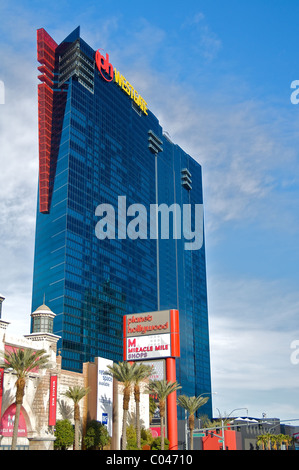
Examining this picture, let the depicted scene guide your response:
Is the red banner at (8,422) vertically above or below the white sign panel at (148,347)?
below

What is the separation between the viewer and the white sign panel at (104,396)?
74062mm

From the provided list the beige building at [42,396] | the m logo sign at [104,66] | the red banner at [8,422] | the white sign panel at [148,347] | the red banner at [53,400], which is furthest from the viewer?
the m logo sign at [104,66]

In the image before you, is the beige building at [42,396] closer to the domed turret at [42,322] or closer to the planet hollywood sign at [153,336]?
the domed turret at [42,322]

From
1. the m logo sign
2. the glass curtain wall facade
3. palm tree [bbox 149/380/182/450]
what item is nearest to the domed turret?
palm tree [bbox 149/380/182/450]

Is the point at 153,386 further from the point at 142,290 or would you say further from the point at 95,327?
the point at 142,290

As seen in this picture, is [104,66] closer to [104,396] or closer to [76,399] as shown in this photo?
[104,396]

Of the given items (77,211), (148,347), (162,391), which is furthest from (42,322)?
(77,211)

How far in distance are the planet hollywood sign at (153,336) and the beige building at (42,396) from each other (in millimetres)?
7204

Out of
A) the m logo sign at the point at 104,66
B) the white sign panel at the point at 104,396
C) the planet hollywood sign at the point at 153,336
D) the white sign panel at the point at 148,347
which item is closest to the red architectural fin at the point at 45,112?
the m logo sign at the point at 104,66

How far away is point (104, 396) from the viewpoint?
75.6 metres

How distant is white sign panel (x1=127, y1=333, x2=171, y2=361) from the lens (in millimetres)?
77625

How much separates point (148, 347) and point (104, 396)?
9.32 meters

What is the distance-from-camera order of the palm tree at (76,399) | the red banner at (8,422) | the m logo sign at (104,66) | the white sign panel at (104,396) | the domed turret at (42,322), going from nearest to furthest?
the red banner at (8,422) < the palm tree at (76,399) < the domed turret at (42,322) < the white sign panel at (104,396) < the m logo sign at (104,66)
